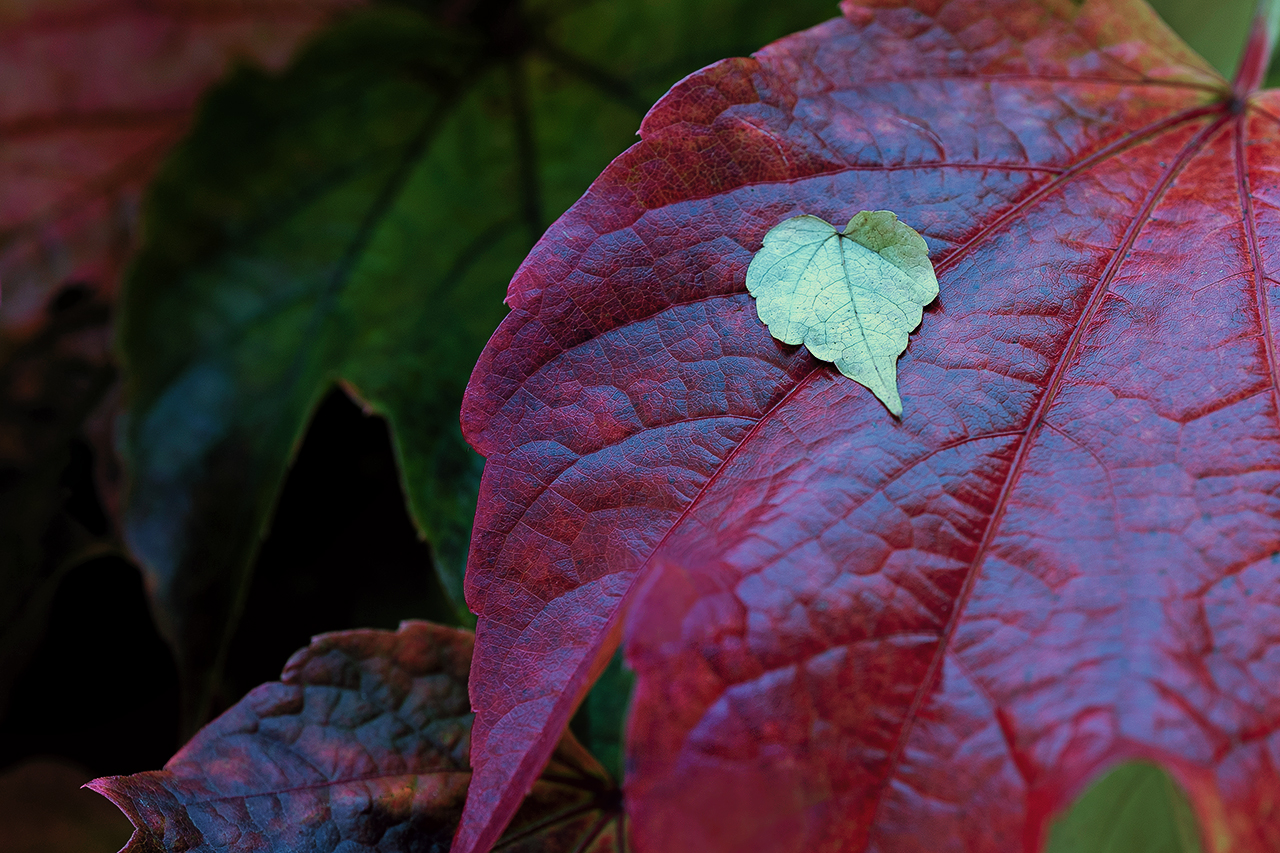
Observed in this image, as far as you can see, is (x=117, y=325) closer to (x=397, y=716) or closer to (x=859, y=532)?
(x=397, y=716)

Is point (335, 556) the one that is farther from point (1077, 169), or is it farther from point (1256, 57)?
point (1256, 57)

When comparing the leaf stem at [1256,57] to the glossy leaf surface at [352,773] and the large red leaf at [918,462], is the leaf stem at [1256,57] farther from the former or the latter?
the glossy leaf surface at [352,773]

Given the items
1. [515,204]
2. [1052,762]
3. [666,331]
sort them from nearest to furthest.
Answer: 1. [1052,762]
2. [666,331]
3. [515,204]

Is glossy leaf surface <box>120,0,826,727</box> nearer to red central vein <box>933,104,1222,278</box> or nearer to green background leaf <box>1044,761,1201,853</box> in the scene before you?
red central vein <box>933,104,1222,278</box>

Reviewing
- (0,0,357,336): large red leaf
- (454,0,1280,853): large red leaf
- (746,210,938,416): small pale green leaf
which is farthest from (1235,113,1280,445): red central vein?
(0,0,357,336): large red leaf

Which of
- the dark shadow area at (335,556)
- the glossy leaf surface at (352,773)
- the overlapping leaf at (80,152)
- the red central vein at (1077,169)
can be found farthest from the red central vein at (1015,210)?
the overlapping leaf at (80,152)

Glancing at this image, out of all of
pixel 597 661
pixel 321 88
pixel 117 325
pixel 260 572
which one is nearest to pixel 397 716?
pixel 597 661

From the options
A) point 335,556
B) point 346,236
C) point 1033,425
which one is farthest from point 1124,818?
point 346,236
